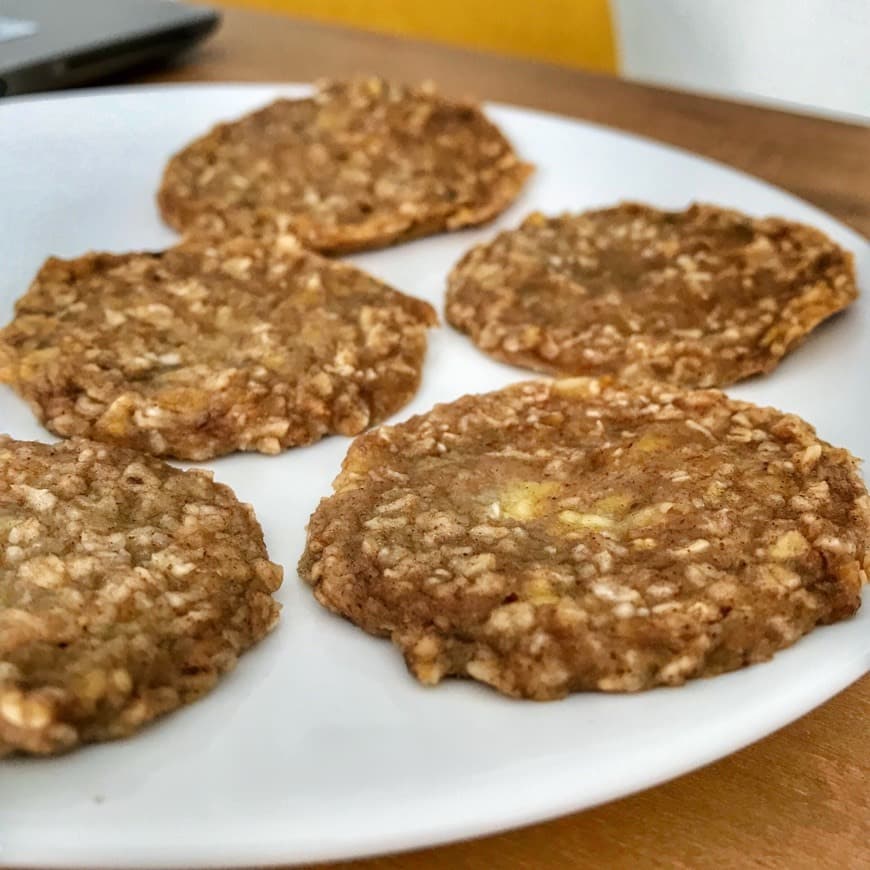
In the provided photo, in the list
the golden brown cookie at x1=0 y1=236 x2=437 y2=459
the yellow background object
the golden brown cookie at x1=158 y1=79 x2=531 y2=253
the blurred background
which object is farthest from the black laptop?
the yellow background object

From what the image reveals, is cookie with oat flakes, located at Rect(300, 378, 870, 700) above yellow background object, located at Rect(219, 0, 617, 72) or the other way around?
above

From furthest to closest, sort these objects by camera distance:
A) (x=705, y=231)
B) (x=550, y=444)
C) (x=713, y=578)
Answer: (x=705, y=231)
(x=550, y=444)
(x=713, y=578)

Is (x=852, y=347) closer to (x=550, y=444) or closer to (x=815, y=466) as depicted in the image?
(x=815, y=466)

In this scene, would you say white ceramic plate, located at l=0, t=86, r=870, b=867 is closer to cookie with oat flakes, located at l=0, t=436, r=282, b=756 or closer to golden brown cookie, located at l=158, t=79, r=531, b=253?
cookie with oat flakes, located at l=0, t=436, r=282, b=756

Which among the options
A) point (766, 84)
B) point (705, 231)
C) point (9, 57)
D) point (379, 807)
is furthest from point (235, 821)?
point (766, 84)

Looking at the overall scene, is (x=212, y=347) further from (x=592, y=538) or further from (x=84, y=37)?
(x=84, y=37)

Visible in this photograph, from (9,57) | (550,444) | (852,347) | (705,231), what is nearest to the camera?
(550,444)
